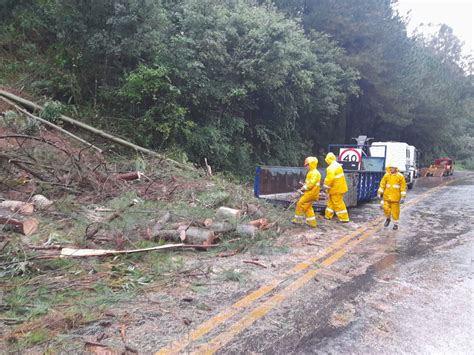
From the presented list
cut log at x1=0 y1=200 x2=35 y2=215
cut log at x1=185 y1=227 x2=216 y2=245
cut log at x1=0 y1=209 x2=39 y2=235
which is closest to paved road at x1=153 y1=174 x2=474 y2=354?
cut log at x1=185 y1=227 x2=216 y2=245

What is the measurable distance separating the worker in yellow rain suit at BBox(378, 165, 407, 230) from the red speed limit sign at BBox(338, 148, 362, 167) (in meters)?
5.29

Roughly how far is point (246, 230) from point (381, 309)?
8.42 ft

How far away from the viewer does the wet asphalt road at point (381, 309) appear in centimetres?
304

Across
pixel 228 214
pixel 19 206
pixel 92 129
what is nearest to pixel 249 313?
pixel 228 214

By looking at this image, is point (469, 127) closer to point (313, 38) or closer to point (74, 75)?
point (313, 38)

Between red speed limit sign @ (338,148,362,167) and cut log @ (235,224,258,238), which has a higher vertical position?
red speed limit sign @ (338,148,362,167)

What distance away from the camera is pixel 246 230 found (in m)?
5.89

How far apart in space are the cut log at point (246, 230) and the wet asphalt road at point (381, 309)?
1.41 meters

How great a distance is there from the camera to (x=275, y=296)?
395cm

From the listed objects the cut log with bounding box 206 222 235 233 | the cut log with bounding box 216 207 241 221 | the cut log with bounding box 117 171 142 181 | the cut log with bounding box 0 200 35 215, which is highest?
the cut log with bounding box 117 171 142 181

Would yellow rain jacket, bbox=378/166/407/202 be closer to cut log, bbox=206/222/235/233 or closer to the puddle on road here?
the puddle on road

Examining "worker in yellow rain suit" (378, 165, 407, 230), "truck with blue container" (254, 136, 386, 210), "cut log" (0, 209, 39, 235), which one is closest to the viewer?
"cut log" (0, 209, 39, 235)

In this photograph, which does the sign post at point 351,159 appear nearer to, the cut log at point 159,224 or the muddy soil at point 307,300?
the muddy soil at point 307,300

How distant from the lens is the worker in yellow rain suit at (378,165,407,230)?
7764 millimetres
